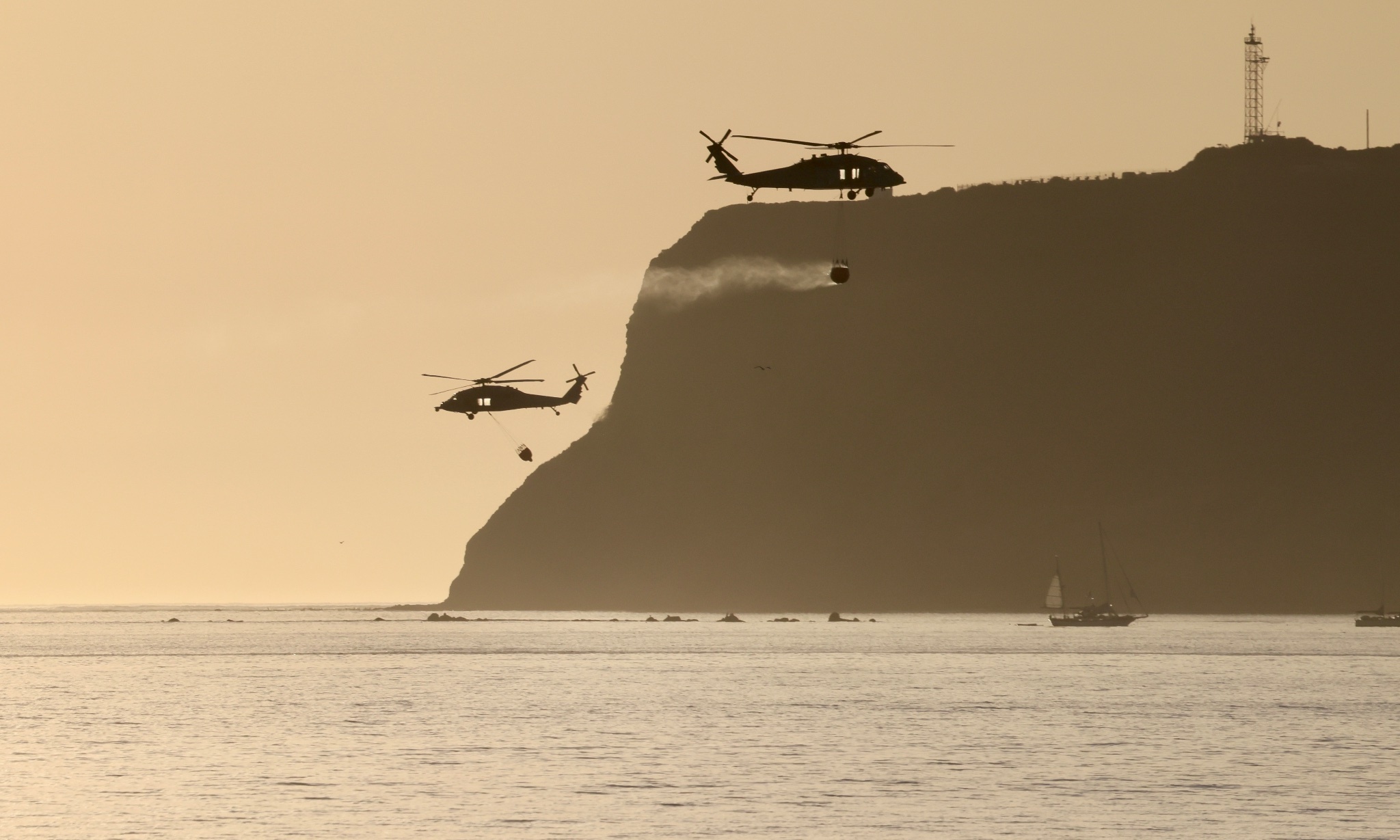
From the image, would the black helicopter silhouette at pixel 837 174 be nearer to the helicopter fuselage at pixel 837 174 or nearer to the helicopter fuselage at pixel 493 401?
the helicopter fuselage at pixel 837 174

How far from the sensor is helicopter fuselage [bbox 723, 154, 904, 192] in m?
85.2

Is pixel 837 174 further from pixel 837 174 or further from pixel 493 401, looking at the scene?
pixel 493 401

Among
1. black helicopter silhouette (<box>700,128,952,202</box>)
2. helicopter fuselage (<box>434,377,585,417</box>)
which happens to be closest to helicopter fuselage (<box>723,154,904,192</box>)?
black helicopter silhouette (<box>700,128,952,202</box>)

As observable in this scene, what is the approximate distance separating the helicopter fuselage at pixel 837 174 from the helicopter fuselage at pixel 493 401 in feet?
120

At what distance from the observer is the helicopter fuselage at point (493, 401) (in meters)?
120

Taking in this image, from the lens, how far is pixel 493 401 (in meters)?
124

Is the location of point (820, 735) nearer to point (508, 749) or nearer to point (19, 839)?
point (508, 749)

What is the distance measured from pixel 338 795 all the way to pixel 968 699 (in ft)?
235

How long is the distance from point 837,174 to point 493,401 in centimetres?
4291

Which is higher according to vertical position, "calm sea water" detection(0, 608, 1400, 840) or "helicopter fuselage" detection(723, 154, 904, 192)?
"helicopter fuselage" detection(723, 154, 904, 192)

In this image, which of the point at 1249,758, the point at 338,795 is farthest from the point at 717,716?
the point at 338,795

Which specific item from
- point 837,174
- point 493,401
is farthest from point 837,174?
point 493,401

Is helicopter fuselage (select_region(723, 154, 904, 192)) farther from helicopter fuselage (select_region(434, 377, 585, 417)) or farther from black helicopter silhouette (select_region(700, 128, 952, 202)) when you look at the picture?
helicopter fuselage (select_region(434, 377, 585, 417))

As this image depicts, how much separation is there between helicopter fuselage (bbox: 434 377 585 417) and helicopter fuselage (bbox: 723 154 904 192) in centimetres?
3662
